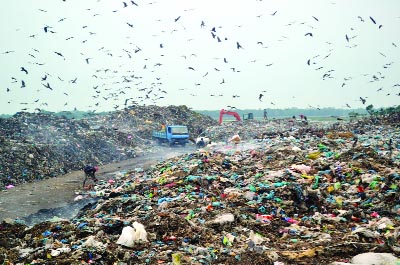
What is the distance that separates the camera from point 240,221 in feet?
19.5

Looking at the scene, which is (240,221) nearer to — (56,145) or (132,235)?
(132,235)

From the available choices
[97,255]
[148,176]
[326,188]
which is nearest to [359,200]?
[326,188]

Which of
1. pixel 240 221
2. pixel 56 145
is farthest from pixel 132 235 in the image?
pixel 56 145

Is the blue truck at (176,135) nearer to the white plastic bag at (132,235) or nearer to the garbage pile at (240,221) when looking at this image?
the garbage pile at (240,221)

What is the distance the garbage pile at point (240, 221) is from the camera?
15.3ft

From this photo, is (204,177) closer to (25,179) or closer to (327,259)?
(327,259)

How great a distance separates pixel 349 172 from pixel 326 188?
99 cm

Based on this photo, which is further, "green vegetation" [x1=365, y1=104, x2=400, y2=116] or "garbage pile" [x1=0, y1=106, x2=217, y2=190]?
"green vegetation" [x1=365, y1=104, x2=400, y2=116]

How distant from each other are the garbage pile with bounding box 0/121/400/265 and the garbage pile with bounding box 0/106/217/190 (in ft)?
23.0

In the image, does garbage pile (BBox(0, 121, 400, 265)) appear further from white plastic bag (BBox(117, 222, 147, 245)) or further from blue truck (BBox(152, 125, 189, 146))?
blue truck (BBox(152, 125, 189, 146))

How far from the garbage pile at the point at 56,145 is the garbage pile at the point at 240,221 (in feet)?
23.0

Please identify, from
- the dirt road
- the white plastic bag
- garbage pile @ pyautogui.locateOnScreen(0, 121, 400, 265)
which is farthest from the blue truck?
the white plastic bag

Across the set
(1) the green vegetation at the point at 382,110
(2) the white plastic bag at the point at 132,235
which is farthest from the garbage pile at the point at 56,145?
(1) the green vegetation at the point at 382,110

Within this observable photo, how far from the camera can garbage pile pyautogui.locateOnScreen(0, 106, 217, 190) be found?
14172 mm
